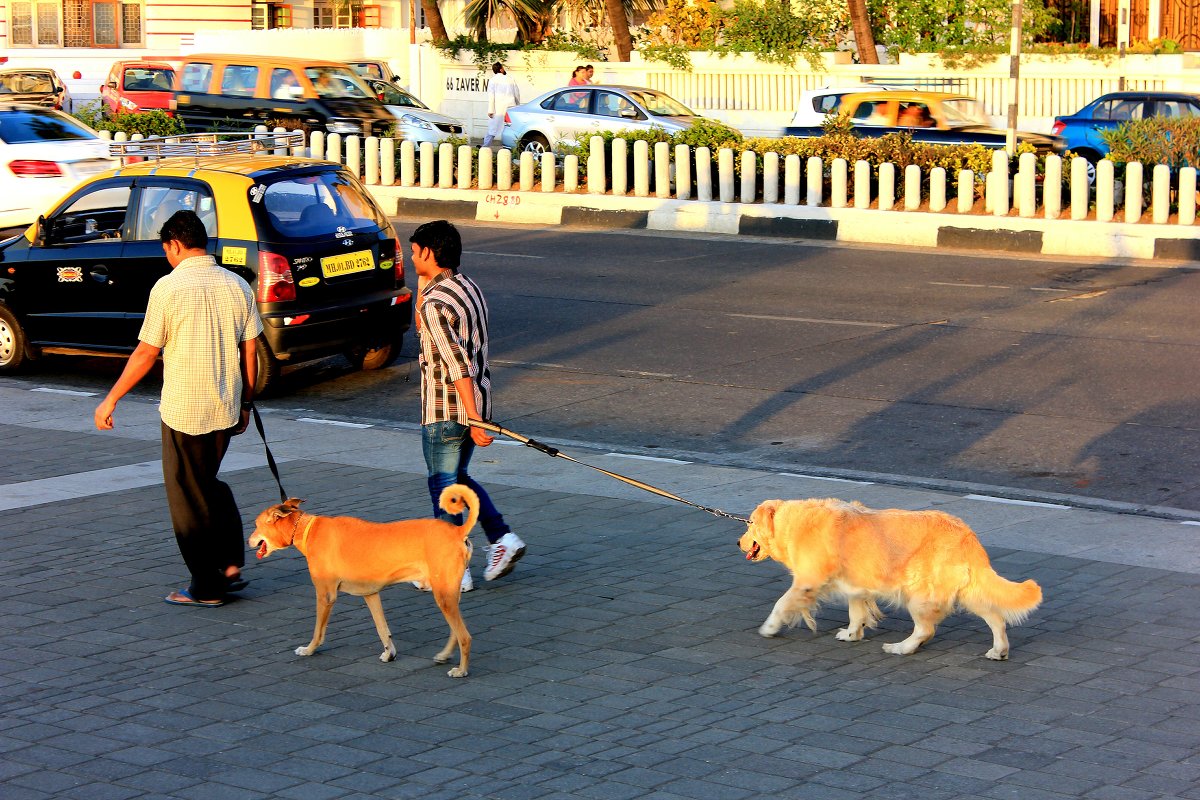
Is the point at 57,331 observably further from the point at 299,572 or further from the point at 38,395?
the point at 299,572

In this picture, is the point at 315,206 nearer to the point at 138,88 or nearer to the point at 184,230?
the point at 184,230

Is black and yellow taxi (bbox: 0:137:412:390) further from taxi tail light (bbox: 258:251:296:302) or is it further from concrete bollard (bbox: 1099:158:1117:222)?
concrete bollard (bbox: 1099:158:1117:222)

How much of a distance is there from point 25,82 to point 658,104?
20809 millimetres

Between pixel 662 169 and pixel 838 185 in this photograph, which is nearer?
pixel 838 185

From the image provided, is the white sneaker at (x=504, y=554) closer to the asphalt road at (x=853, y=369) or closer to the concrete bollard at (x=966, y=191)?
the asphalt road at (x=853, y=369)

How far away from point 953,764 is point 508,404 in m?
6.66

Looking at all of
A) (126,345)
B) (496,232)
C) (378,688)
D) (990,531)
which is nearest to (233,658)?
(378,688)

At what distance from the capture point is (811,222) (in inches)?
792

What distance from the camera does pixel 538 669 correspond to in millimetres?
6016

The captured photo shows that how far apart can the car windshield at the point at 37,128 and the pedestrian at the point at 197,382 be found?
1292 centimetres

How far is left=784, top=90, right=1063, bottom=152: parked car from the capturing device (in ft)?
72.6

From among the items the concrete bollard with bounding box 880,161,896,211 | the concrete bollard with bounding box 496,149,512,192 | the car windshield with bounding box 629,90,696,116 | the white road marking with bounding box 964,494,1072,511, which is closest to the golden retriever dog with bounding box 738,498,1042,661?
the white road marking with bounding box 964,494,1072,511

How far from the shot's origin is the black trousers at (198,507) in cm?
682

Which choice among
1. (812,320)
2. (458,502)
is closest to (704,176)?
(812,320)
